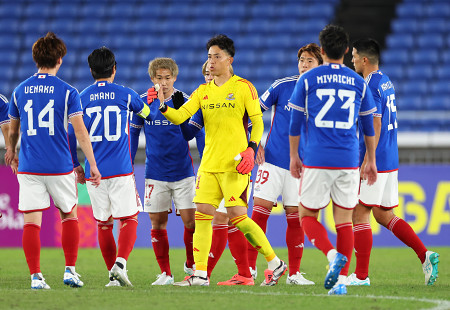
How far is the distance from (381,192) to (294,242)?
93 cm

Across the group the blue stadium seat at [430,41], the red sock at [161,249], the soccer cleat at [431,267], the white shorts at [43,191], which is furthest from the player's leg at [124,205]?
the blue stadium seat at [430,41]

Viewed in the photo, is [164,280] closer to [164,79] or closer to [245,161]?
[245,161]

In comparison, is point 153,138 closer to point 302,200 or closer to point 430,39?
point 302,200

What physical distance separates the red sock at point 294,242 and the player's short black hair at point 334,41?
1.89m

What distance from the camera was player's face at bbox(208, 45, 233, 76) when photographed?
21.4 feet

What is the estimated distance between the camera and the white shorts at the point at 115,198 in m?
6.76

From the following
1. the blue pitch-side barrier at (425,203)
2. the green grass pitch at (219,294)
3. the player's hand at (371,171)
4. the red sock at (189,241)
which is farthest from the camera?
the blue pitch-side barrier at (425,203)

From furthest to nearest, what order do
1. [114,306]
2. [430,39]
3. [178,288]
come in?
[430,39], [178,288], [114,306]

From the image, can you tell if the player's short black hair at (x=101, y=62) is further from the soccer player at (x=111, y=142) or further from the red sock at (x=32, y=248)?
the red sock at (x=32, y=248)

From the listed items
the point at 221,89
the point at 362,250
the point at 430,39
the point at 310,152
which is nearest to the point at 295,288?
the point at 362,250

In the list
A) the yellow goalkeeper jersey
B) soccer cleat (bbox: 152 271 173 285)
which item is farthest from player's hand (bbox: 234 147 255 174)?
soccer cleat (bbox: 152 271 173 285)

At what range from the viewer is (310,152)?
5.77 meters

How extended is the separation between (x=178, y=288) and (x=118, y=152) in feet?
4.37

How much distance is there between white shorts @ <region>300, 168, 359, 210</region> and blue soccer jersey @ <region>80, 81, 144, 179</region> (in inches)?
71.4
